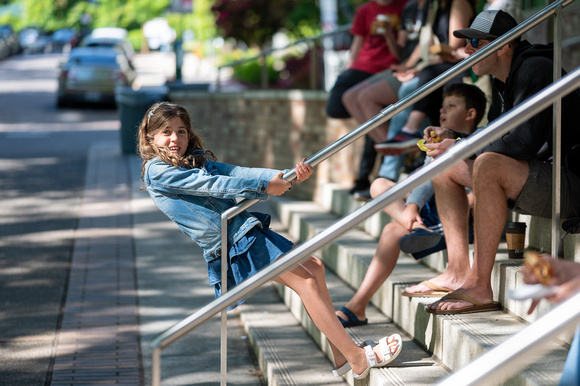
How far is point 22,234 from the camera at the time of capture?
7.79 meters

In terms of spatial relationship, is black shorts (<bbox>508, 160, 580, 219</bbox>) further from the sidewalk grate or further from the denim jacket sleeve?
the sidewalk grate

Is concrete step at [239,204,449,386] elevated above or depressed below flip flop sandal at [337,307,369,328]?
below

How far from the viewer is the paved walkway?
4.57 metres

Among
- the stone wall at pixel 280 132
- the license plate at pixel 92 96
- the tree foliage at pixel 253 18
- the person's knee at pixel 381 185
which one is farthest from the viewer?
the license plate at pixel 92 96

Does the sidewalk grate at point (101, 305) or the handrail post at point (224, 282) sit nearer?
the handrail post at point (224, 282)

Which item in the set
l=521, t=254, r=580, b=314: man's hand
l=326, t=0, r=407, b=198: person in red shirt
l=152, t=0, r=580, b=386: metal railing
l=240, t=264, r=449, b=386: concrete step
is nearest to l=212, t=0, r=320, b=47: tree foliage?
l=326, t=0, r=407, b=198: person in red shirt

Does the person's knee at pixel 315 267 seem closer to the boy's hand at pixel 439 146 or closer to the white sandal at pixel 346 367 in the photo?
the white sandal at pixel 346 367

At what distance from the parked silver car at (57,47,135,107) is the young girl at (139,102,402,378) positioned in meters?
16.8

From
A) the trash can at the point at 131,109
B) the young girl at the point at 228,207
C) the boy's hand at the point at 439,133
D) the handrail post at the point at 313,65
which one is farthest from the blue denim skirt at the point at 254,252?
the trash can at the point at 131,109

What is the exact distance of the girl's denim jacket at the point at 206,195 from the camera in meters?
3.50

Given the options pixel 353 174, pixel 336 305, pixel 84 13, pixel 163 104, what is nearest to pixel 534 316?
pixel 336 305

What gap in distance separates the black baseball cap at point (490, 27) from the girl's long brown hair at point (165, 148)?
1.43m

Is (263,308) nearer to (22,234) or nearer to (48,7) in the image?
(22,234)

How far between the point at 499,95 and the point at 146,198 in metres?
5.94
